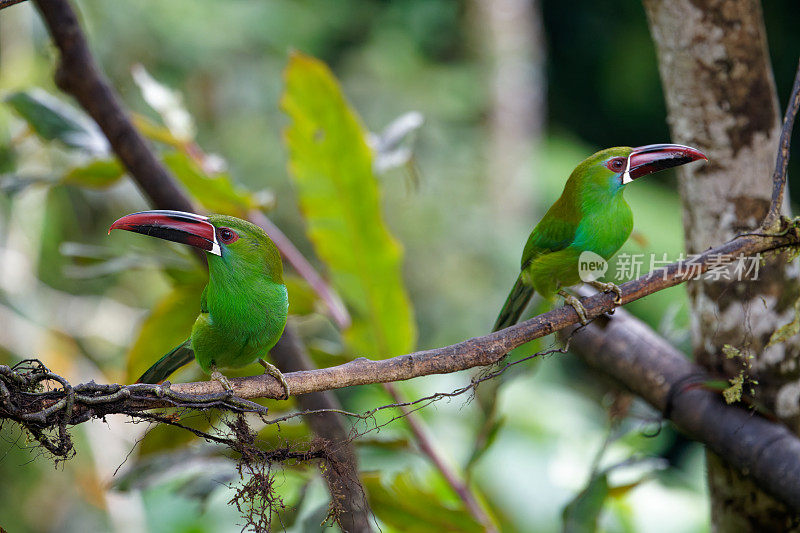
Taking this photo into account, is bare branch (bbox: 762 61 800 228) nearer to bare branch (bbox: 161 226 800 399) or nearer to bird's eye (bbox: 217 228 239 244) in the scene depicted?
bare branch (bbox: 161 226 800 399)

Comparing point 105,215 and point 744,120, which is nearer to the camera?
point 744,120

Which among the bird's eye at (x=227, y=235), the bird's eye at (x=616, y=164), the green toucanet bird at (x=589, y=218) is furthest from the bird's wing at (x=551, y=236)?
the bird's eye at (x=227, y=235)

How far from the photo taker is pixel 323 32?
8.55 m

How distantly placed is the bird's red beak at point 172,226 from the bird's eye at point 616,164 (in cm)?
59

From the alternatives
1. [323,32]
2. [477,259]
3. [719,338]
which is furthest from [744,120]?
[323,32]

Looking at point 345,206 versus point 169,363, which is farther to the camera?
point 345,206

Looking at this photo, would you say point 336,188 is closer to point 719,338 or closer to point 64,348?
point 719,338

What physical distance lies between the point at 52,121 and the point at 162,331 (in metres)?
0.73

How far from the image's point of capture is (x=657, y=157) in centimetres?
105

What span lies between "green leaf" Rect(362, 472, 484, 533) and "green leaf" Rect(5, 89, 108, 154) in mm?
1295

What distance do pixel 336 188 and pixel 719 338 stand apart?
42.2 inches

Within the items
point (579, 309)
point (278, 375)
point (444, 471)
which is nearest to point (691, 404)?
point (444, 471)

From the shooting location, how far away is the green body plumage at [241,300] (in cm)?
108

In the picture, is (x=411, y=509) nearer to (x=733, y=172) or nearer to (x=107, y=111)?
(x=733, y=172)
